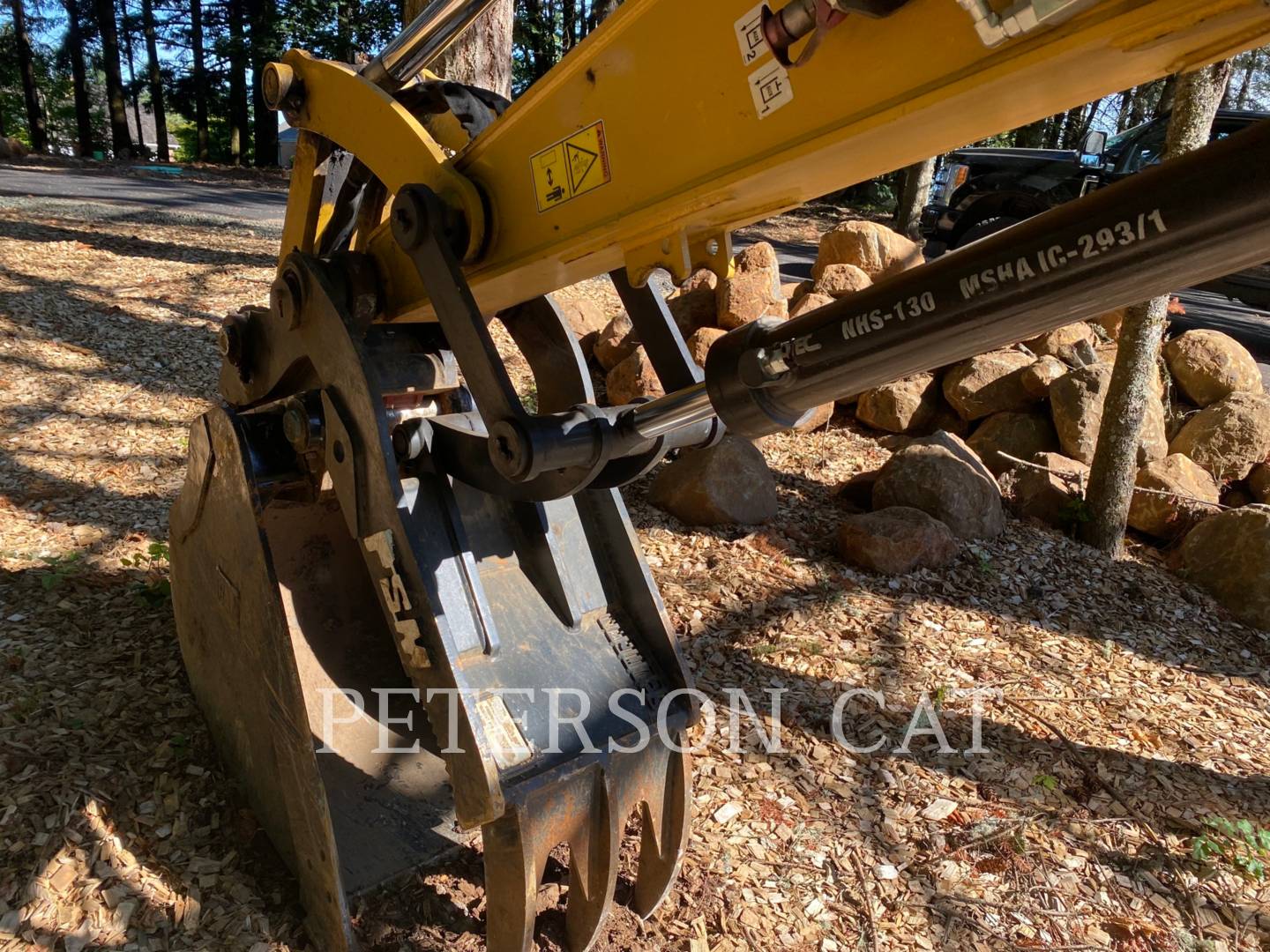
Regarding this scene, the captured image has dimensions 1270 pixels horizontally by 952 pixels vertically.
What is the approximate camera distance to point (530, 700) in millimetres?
2068

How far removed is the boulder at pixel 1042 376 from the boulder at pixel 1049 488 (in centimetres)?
52

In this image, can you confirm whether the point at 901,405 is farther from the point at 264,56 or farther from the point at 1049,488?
the point at 264,56

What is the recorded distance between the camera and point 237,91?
2686 cm

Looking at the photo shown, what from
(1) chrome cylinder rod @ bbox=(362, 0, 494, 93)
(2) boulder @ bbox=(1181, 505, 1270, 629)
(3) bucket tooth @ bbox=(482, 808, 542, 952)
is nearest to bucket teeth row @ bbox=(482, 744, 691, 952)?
(3) bucket tooth @ bbox=(482, 808, 542, 952)

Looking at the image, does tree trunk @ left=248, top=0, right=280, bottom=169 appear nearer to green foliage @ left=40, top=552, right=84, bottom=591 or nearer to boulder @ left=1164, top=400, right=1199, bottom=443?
green foliage @ left=40, top=552, right=84, bottom=591

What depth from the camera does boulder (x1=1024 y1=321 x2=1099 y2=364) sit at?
5.82m

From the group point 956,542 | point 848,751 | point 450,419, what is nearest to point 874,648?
point 848,751

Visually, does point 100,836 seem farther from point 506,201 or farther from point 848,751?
point 848,751

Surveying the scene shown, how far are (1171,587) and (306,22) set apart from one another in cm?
2571

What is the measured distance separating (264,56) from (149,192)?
49.1ft

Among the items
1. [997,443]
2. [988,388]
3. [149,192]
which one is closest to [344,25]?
[149,192]

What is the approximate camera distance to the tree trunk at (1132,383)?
4.00 metres

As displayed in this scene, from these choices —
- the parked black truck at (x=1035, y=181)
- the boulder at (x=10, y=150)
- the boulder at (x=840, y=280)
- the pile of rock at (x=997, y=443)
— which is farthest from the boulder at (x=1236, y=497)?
the boulder at (x=10, y=150)

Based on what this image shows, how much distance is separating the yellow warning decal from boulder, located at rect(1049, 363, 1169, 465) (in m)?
4.50
